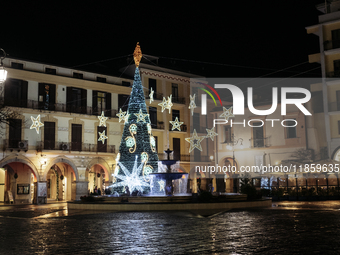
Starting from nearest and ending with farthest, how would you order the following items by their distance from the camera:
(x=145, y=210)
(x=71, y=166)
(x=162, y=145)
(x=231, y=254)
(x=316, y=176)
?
(x=231, y=254)
(x=145, y=210)
(x=316, y=176)
(x=71, y=166)
(x=162, y=145)

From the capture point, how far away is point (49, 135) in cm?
3331

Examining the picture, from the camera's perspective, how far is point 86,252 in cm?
804

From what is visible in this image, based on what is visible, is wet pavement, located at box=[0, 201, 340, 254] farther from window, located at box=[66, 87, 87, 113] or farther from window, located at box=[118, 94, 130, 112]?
window, located at box=[118, 94, 130, 112]

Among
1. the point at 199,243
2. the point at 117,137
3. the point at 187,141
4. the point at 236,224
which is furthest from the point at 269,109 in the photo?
the point at 199,243

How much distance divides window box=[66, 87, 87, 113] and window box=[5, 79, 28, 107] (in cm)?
362

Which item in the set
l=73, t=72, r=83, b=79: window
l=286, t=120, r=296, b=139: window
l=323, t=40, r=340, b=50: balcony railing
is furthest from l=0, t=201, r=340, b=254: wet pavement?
l=286, t=120, r=296, b=139: window

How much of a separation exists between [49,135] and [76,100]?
3913mm

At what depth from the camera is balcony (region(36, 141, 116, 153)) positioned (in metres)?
32.7

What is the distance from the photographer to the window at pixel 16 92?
31281mm

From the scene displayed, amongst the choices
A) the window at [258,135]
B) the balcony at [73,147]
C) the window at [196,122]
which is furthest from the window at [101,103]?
the window at [258,135]

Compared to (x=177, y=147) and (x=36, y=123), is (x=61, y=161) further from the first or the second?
(x=177, y=147)

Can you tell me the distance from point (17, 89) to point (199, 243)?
26.7 meters

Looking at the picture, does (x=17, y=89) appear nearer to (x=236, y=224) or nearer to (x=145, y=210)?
(x=145, y=210)

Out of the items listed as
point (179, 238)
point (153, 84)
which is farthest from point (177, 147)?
point (179, 238)
